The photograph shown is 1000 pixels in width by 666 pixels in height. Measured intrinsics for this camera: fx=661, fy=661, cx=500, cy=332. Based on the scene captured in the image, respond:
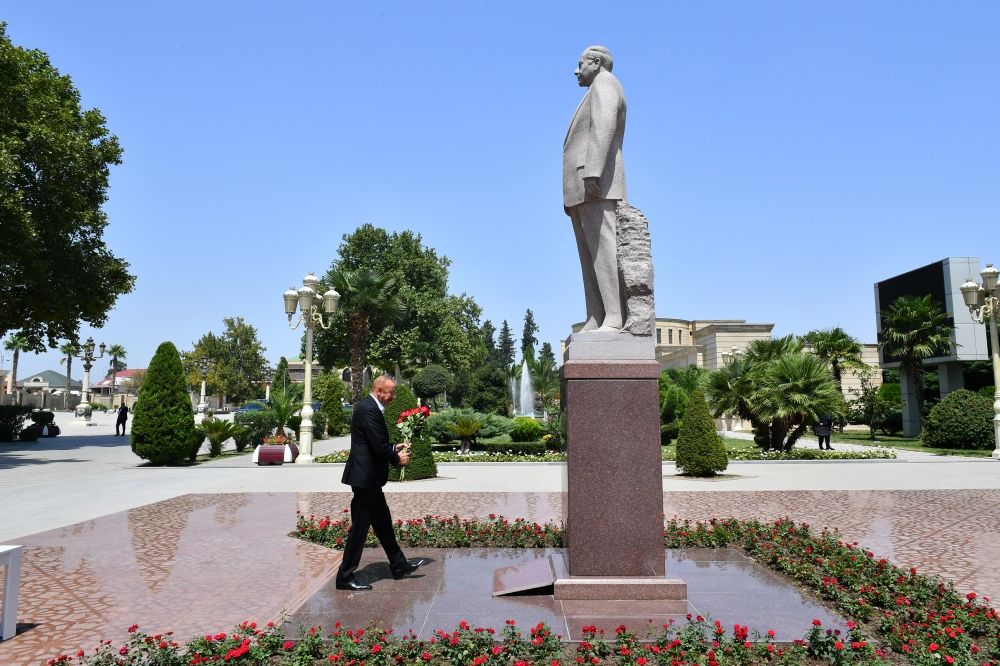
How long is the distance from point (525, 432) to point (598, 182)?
1867 cm

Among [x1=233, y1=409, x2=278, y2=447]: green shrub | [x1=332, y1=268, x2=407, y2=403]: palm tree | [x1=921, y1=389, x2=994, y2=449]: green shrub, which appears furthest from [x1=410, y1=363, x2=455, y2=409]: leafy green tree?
[x1=921, y1=389, x2=994, y2=449]: green shrub

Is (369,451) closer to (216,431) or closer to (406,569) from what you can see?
(406,569)

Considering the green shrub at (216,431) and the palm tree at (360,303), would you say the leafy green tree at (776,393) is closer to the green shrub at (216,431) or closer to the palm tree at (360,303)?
the green shrub at (216,431)

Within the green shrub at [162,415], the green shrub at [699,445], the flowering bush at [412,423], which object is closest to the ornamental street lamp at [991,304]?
the green shrub at [699,445]

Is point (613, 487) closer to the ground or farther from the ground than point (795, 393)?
closer to the ground

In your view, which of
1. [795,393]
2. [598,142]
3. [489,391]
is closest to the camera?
[598,142]

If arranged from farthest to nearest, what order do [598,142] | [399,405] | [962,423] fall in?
[962,423] < [399,405] < [598,142]

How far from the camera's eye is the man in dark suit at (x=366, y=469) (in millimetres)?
5266

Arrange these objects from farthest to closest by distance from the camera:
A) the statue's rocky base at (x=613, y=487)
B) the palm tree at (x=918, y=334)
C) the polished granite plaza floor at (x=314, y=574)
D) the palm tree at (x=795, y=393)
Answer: the palm tree at (x=918, y=334), the palm tree at (x=795, y=393), the statue's rocky base at (x=613, y=487), the polished granite plaza floor at (x=314, y=574)

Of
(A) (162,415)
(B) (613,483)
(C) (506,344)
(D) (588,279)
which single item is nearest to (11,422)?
(A) (162,415)

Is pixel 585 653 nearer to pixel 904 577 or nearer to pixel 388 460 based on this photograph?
pixel 388 460

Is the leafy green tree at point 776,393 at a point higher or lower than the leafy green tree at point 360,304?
lower

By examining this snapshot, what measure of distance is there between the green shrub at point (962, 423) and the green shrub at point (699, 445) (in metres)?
12.3

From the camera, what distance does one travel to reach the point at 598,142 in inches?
203
